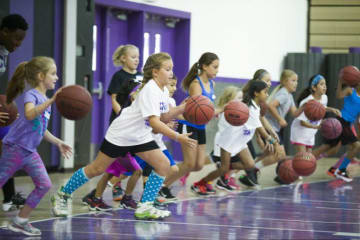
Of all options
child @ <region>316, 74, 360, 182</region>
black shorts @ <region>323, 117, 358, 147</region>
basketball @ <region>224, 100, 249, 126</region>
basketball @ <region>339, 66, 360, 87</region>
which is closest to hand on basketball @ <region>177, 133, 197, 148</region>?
basketball @ <region>224, 100, 249, 126</region>

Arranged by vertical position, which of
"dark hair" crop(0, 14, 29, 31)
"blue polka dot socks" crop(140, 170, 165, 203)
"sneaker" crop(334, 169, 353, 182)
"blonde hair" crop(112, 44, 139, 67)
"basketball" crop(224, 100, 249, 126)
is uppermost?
"dark hair" crop(0, 14, 29, 31)

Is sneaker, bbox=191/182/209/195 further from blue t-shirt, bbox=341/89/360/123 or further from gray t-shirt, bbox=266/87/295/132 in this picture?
blue t-shirt, bbox=341/89/360/123

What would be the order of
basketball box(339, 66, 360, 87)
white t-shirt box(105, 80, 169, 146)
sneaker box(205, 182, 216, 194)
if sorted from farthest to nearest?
basketball box(339, 66, 360, 87) → sneaker box(205, 182, 216, 194) → white t-shirt box(105, 80, 169, 146)

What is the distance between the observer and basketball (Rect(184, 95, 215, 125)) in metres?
5.93

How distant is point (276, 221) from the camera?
578 cm

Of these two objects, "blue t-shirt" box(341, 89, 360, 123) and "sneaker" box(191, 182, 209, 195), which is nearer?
"sneaker" box(191, 182, 209, 195)

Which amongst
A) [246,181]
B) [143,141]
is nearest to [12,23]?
[143,141]

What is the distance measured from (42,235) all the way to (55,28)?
5.16 m

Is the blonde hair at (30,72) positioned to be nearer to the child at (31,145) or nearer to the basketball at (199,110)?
the child at (31,145)

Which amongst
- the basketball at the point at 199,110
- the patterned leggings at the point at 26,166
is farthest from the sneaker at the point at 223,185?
the patterned leggings at the point at 26,166

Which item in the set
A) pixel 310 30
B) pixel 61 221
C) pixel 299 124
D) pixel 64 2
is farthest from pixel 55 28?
pixel 310 30

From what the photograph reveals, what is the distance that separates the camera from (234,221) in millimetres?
5734

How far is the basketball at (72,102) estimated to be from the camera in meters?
5.11

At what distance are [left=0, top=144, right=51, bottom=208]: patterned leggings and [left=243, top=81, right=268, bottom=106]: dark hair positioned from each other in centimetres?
366
